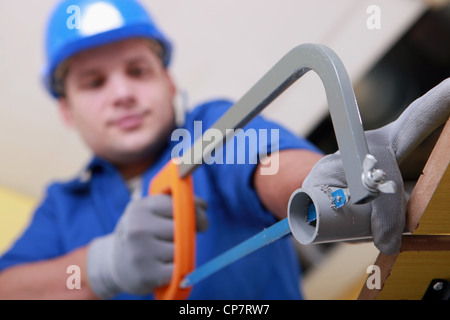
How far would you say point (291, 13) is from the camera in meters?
1.56

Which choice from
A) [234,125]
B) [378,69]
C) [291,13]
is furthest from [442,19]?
[234,125]

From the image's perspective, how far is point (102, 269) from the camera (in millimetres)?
814

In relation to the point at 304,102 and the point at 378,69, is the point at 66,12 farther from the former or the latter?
the point at 378,69

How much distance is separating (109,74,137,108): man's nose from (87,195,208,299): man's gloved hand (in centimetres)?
24

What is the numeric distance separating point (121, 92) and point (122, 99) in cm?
1

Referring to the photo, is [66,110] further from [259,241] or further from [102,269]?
[259,241]

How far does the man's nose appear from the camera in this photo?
943 millimetres

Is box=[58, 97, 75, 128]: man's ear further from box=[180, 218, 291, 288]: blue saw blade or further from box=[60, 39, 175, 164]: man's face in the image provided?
box=[180, 218, 291, 288]: blue saw blade

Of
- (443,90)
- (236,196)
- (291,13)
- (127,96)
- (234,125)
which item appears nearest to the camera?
(443,90)

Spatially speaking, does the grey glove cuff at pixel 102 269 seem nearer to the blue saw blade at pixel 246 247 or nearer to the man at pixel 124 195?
the man at pixel 124 195

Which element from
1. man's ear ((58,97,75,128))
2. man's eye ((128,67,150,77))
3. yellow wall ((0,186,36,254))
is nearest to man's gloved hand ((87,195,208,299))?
man's eye ((128,67,150,77))

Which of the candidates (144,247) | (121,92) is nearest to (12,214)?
(121,92)

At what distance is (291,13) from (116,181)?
0.83 metres
